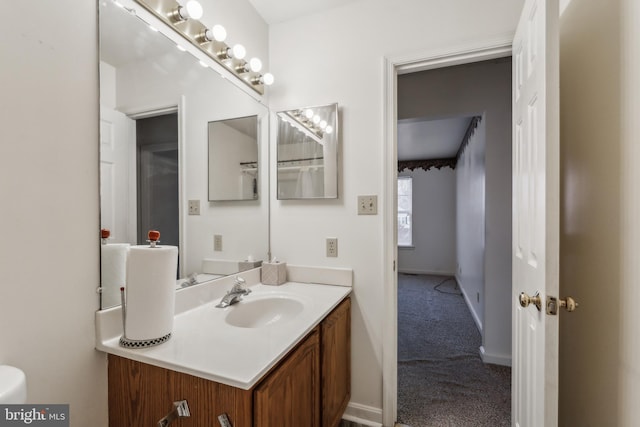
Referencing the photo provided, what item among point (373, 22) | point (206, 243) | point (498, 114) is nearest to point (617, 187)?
point (373, 22)

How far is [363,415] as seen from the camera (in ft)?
5.37

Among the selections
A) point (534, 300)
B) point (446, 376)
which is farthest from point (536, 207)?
point (446, 376)

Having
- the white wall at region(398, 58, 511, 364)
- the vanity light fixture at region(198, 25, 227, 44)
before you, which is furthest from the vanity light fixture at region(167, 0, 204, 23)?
the white wall at region(398, 58, 511, 364)

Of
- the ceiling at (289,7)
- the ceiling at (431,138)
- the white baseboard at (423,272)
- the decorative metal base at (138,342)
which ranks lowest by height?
the white baseboard at (423,272)

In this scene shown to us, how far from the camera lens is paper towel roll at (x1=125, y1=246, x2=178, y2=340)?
2.86 ft

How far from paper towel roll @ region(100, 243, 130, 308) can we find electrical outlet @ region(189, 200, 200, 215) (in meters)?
0.35

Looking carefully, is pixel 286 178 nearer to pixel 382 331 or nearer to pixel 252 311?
pixel 252 311

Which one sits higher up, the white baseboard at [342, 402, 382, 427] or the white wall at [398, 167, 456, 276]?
the white wall at [398, 167, 456, 276]

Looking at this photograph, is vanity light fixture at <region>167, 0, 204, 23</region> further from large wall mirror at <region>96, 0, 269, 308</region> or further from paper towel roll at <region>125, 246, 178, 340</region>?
paper towel roll at <region>125, 246, 178, 340</region>

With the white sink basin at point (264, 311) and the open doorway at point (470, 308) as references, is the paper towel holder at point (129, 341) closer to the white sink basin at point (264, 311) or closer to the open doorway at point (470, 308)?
the white sink basin at point (264, 311)

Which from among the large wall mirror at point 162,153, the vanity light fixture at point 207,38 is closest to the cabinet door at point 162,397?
the large wall mirror at point 162,153

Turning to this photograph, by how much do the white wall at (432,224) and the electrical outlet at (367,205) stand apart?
4.64 metres

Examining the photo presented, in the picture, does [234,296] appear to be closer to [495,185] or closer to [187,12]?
[187,12]

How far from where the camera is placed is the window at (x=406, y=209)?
6.04m
